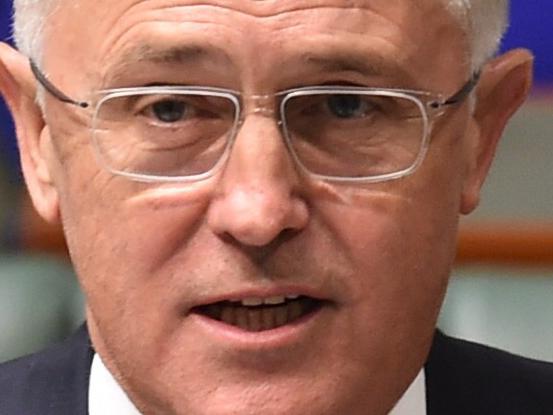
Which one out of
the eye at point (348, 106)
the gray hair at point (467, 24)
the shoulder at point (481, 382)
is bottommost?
the shoulder at point (481, 382)

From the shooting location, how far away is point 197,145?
1.13 m

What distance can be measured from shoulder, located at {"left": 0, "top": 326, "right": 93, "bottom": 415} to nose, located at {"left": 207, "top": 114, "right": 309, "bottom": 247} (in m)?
0.41

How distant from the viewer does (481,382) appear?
1491 mm

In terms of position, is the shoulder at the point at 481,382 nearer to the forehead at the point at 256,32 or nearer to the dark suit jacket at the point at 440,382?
the dark suit jacket at the point at 440,382

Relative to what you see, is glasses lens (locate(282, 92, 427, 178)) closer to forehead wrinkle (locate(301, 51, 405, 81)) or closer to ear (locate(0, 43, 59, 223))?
forehead wrinkle (locate(301, 51, 405, 81))

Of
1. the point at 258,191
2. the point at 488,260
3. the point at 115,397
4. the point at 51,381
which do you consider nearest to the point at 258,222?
the point at 258,191

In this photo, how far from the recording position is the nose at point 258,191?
1.07 m

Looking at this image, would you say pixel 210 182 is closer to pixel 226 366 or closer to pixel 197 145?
pixel 197 145

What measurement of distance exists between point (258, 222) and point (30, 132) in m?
0.34

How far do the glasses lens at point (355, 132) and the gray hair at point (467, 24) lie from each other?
10 centimetres

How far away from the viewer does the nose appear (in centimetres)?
107

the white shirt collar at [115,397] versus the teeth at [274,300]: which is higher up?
the teeth at [274,300]

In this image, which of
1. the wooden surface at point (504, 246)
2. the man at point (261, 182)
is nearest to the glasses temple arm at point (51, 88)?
the man at point (261, 182)

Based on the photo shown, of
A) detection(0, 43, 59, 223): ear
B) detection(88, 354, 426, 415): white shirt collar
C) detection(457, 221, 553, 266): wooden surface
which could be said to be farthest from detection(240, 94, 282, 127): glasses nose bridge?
detection(457, 221, 553, 266): wooden surface
